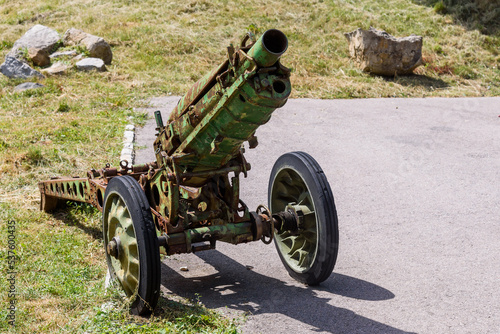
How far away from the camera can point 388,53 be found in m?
13.7

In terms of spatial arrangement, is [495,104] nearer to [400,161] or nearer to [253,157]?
[400,161]

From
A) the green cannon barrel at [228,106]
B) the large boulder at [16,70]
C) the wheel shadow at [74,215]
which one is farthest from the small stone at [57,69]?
the green cannon barrel at [228,106]

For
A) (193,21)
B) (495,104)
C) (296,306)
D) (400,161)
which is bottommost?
(296,306)

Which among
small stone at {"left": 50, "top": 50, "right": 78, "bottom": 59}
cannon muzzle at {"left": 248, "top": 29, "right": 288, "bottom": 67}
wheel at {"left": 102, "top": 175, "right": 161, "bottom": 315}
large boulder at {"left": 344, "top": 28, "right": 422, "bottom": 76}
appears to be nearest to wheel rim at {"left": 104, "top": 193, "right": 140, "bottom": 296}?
wheel at {"left": 102, "top": 175, "right": 161, "bottom": 315}

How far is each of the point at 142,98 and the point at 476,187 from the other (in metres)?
6.81

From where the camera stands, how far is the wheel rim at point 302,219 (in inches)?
202

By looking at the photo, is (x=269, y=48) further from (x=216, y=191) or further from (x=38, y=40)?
(x=38, y=40)

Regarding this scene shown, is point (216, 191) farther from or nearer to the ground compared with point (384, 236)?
farther from the ground

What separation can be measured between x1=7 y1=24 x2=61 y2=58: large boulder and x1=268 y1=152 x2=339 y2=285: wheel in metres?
10.7

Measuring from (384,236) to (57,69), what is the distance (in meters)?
9.43

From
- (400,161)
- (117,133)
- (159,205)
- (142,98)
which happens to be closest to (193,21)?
(142,98)

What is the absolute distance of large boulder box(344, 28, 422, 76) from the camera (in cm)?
1366

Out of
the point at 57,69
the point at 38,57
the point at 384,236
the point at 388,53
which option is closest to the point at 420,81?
the point at 388,53

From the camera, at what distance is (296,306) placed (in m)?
4.80
